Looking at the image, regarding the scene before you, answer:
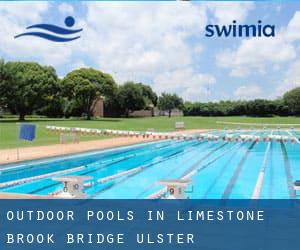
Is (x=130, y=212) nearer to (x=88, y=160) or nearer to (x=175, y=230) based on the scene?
(x=175, y=230)

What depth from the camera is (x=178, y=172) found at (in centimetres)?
1166

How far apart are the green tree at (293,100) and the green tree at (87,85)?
26.7 m

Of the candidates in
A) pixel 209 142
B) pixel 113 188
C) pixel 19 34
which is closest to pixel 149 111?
pixel 19 34

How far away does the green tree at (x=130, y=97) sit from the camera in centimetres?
5500

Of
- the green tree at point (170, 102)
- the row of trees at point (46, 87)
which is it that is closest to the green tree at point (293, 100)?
the green tree at point (170, 102)

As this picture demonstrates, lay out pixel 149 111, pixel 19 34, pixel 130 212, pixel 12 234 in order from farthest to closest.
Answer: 1. pixel 149 111
2. pixel 19 34
3. pixel 130 212
4. pixel 12 234

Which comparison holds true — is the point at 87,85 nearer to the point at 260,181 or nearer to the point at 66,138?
the point at 66,138

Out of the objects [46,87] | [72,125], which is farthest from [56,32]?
[46,87]

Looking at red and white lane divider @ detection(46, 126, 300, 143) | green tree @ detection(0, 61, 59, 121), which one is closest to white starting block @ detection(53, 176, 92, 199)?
red and white lane divider @ detection(46, 126, 300, 143)

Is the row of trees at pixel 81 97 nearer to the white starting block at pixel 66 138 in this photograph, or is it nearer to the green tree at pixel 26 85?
the green tree at pixel 26 85

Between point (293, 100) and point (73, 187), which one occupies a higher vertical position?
point (293, 100)

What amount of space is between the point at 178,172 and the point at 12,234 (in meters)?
7.45

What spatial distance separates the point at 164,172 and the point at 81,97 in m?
35.1

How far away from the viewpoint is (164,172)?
38.3ft
